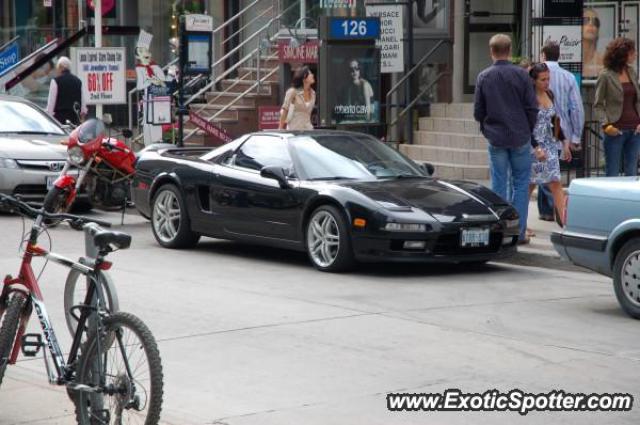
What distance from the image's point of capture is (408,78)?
A: 2155 cm

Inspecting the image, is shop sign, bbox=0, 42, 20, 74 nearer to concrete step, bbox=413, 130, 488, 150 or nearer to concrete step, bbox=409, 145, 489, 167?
concrete step, bbox=413, 130, 488, 150

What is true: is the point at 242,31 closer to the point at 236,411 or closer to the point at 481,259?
the point at 481,259

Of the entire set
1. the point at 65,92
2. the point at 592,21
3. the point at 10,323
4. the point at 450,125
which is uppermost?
the point at 592,21

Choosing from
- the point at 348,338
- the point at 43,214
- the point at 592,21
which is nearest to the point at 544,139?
the point at 348,338

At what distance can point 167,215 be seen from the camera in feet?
47.2

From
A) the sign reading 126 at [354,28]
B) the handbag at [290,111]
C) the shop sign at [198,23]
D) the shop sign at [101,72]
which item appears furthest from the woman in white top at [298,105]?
the shop sign at [101,72]

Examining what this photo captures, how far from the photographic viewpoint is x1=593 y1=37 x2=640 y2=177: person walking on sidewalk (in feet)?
48.3

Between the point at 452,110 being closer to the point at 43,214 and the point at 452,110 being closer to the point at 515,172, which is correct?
the point at 515,172

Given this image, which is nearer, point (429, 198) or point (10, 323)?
point (10, 323)

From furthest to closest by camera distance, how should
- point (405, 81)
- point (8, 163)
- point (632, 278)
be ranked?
point (405, 81), point (8, 163), point (632, 278)

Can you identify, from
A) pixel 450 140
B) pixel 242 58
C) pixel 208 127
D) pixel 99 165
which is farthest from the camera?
pixel 242 58

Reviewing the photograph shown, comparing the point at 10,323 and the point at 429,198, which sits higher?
the point at 429,198

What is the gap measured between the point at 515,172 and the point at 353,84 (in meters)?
5.26

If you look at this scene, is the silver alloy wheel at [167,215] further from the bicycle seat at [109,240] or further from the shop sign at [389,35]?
the bicycle seat at [109,240]
